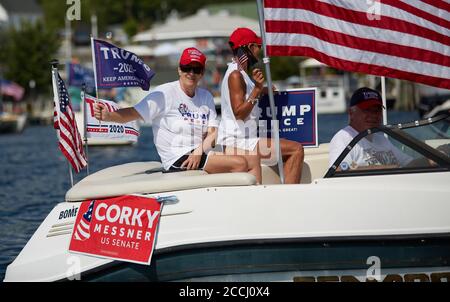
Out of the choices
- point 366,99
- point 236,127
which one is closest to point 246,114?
point 236,127

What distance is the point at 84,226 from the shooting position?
20.2ft

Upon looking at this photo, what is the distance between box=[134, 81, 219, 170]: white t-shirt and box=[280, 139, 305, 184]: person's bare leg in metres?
0.59

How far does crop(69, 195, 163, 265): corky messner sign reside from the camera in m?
5.91

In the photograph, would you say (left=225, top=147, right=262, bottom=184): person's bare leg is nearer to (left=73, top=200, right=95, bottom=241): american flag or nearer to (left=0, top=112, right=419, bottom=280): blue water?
(left=73, top=200, right=95, bottom=241): american flag

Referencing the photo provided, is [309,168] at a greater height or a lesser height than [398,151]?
lesser

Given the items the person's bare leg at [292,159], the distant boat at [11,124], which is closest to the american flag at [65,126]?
the person's bare leg at [292,159]

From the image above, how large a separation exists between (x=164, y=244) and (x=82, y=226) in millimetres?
662

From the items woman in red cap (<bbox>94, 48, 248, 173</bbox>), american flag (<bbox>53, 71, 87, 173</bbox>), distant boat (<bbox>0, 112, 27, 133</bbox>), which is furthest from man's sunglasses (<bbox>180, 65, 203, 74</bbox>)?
distant boat (<bbox>0, 112, 27, 133</bbox>)

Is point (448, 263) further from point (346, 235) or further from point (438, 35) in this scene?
point (438, 35)

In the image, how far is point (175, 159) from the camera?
22.6ft

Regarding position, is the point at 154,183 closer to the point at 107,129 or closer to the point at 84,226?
the point at 84,226

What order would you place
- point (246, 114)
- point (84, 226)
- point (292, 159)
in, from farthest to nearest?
point (292, 159)
point (246, 114)
point (84, 226)

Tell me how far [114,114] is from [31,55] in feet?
181

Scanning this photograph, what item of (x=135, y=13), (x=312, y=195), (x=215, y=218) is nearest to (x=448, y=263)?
(x=312, y=195)
